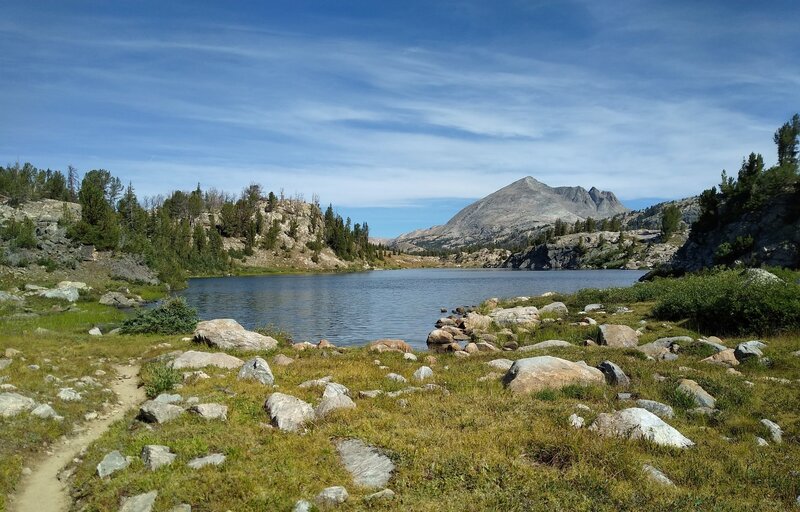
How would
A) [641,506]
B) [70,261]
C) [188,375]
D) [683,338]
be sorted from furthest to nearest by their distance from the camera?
[70,261], [683,338], [188,375], [641,506]

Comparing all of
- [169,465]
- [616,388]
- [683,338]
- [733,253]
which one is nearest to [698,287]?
[683,338]

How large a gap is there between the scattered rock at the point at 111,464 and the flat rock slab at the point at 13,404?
15.2 feet

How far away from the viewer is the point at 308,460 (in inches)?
426

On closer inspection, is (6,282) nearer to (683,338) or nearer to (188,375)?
(188,375)

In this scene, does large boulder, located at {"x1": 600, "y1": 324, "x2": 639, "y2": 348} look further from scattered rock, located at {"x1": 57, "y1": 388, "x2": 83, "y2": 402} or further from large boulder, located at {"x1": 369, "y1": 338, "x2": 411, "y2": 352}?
scattered rock, located at {"x1": 57, "y1": 388, "x2": 83, "y2": 402}

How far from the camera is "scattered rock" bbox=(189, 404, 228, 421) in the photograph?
1374cm

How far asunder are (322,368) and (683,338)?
19211 millimetres

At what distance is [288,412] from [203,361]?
9620 mm

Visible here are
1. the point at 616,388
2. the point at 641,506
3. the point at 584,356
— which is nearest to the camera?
the point at 641,506

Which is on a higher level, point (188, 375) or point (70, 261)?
point (70, 261)

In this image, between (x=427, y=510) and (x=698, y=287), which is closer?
(x=427, y=510)

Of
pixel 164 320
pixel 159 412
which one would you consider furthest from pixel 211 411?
pixel 164 320

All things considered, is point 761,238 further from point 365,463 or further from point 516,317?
point 365,463

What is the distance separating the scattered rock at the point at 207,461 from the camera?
414 inches
